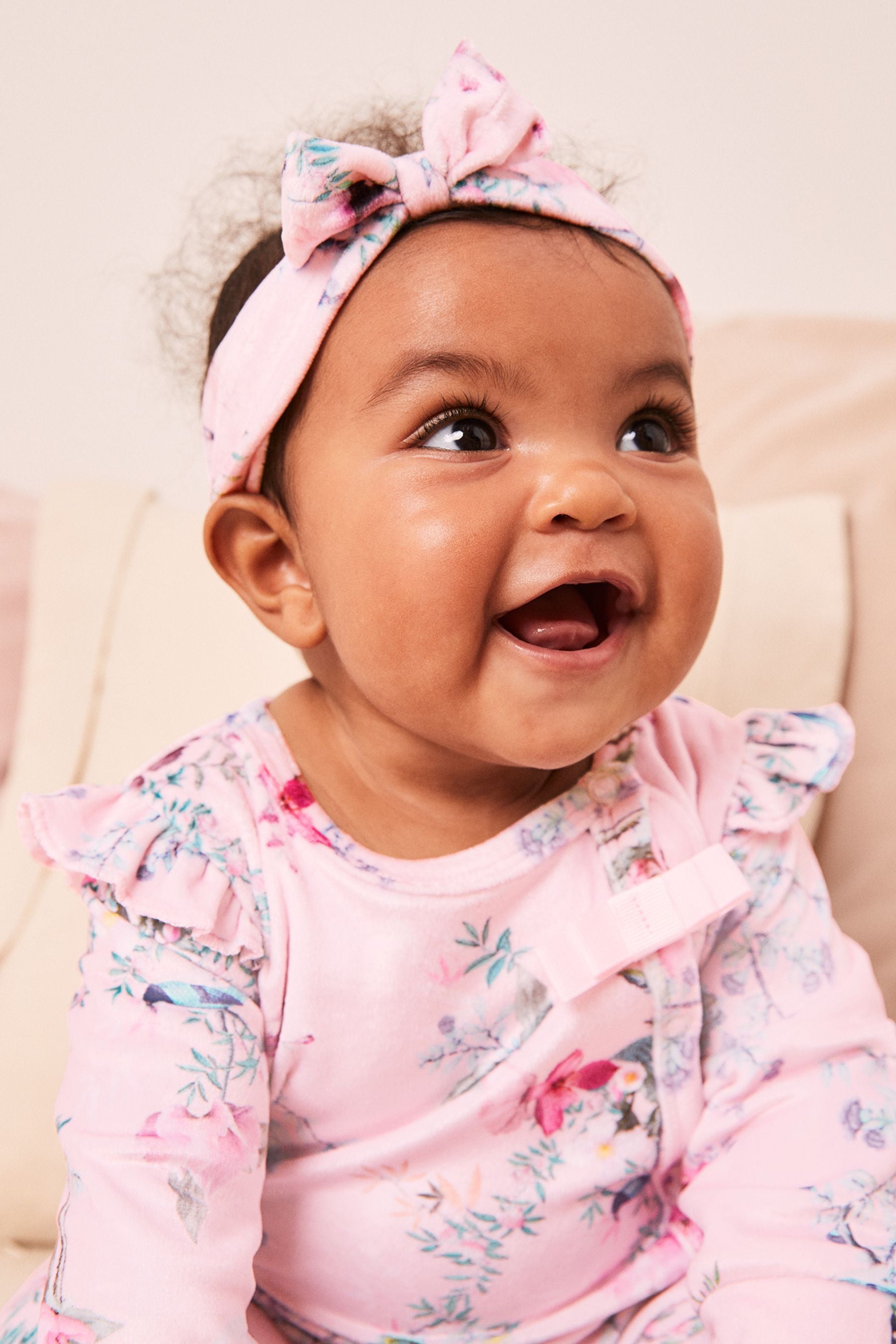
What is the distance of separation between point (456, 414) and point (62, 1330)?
1.83 ft

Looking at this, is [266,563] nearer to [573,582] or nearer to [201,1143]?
[573,582]

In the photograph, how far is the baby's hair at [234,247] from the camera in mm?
863

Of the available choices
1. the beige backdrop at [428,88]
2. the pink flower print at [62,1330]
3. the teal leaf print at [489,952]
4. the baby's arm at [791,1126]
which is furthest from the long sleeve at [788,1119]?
the beige backdrop at [428,88]

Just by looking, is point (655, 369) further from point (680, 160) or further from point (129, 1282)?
point (680, 160)

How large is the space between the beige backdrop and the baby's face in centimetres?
77

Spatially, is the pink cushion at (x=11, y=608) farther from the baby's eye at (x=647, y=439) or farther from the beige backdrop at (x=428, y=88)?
the baby's eye at (x=647, y=439)

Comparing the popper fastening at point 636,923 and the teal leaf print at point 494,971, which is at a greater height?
the popper fastening at point 636,923

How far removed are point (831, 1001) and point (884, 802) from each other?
0.97ft

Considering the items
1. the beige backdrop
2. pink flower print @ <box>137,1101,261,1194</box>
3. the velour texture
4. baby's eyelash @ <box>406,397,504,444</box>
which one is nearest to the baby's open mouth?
baby's eyelash @ <box>406,397,504,444</box>

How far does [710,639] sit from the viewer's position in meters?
1.13

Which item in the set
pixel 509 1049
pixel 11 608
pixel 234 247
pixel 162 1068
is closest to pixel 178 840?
pixel 162 1068

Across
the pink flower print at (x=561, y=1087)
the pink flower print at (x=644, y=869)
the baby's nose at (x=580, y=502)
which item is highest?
the baby's nose at (x=580, y=502)

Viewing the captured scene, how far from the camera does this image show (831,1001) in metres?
0.81

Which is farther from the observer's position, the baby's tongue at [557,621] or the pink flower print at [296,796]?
the pink flower print at [296,796]
